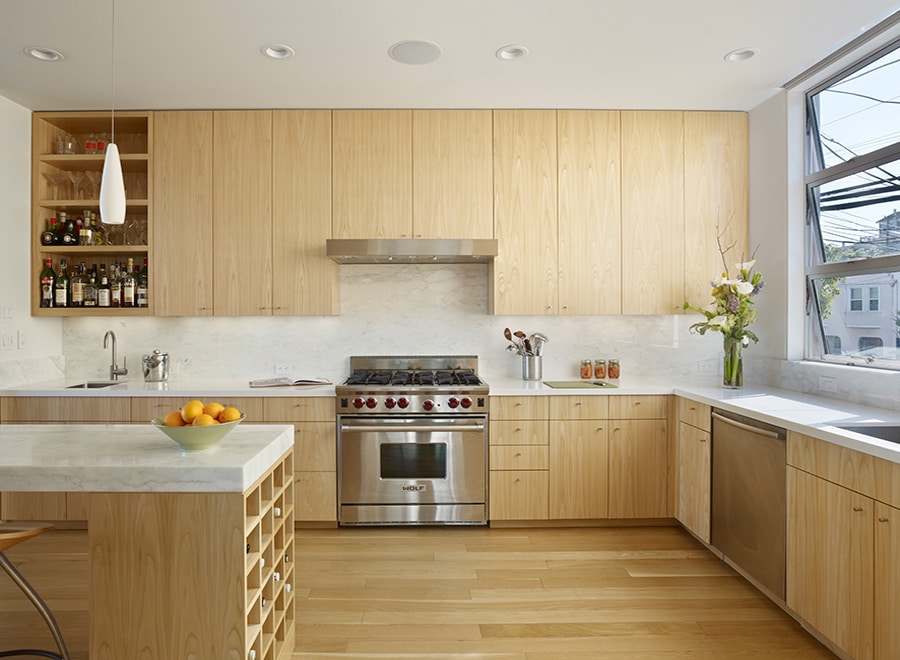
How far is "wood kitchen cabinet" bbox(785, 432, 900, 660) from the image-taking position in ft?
6.42

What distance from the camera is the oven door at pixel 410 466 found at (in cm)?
367

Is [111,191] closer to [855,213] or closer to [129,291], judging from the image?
[129,291]

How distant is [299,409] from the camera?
12.1 ft

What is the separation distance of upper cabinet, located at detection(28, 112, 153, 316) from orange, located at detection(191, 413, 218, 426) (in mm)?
2430

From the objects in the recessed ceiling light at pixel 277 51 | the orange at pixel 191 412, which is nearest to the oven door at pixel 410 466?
the orange at pixel 191 412

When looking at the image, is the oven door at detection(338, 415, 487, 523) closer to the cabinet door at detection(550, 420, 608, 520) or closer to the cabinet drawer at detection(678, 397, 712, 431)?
the cabinet door at detection(550, 420, 608, 520)

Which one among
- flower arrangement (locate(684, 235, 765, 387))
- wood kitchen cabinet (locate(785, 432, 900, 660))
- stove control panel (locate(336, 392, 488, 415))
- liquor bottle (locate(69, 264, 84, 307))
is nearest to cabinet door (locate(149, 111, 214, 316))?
liquor bottle (locate(69, 264, 84, 307))

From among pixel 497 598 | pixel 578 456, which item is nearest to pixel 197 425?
pixel 497 598

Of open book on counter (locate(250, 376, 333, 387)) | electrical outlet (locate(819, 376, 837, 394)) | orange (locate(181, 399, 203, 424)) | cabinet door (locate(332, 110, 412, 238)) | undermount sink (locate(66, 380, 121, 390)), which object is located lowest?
undermount sink (locate(66, 380, 121, 390))

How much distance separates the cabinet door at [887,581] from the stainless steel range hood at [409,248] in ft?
7.94

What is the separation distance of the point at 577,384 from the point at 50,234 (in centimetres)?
365

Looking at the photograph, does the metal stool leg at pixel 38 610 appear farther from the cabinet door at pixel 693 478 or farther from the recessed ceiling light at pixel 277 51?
the cabinet door at pixel 693 478

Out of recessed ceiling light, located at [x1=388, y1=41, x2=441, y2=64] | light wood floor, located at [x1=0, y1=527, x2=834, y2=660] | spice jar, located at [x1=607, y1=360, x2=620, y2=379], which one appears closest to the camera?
light wood floor, located at [x1=0, y1=527, x2=834, y2=660]

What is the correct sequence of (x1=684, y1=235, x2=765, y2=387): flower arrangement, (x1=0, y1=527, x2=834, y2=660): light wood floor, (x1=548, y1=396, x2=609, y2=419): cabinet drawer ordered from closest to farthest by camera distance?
(x1=0, y1=527, x2=834, y2=660): light wood floor < (x1=684, y1=235, x2=765, y2=387): flower arrangement < (x1=548, y1=396, x2=609, y2=419): cabinet drawer
